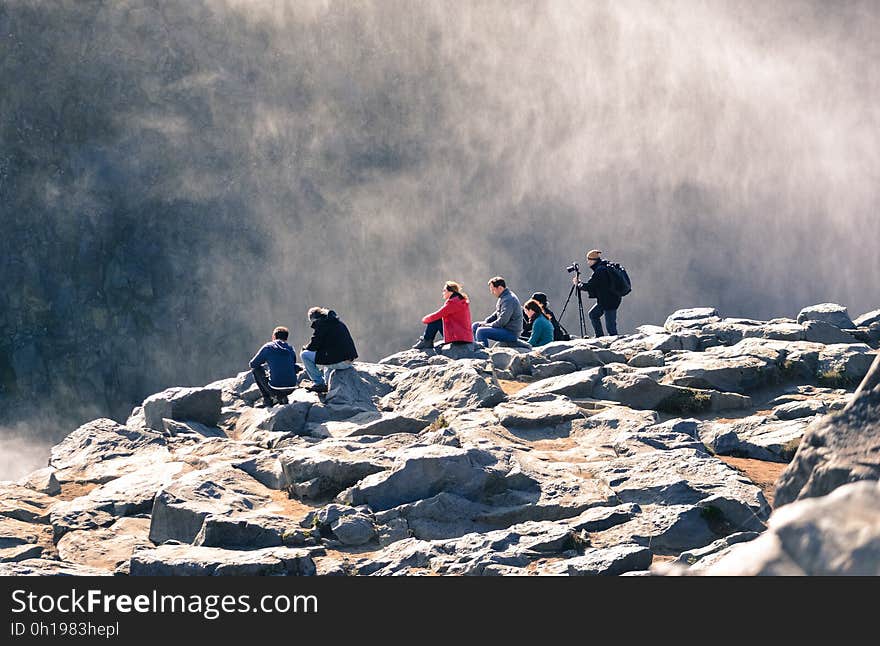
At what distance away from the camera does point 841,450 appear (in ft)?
19.4

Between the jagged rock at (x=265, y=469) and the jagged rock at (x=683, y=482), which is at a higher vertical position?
the jagged rock at (x=265, y=469)

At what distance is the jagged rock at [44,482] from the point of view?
49.4ft

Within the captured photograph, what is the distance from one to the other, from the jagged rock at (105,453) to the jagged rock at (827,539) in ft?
42.1

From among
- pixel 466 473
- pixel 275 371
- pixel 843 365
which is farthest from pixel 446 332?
pixel 466 473

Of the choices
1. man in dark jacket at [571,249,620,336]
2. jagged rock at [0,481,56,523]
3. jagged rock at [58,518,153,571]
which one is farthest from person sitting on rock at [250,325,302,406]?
man in dark jacket at [571,249,620,336]

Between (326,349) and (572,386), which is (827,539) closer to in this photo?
(572,386)

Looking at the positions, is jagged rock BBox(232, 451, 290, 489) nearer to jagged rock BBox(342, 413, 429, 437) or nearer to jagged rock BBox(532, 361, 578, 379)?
jagged rock BBox(342, 413, 429, 437)

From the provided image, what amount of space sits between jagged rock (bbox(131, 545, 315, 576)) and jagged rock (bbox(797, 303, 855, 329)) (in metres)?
17.4

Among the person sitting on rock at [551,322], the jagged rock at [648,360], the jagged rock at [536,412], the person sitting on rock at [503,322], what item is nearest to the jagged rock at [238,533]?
the jagged rock at [536,412]

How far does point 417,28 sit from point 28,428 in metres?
62.2

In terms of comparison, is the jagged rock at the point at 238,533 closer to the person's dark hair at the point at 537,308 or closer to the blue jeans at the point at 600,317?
the person's dark hair at the point at 537,308

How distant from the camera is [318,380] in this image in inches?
736

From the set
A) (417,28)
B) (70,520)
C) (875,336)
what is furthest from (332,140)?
(70,520)

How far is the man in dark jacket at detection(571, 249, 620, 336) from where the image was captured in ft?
77.5
